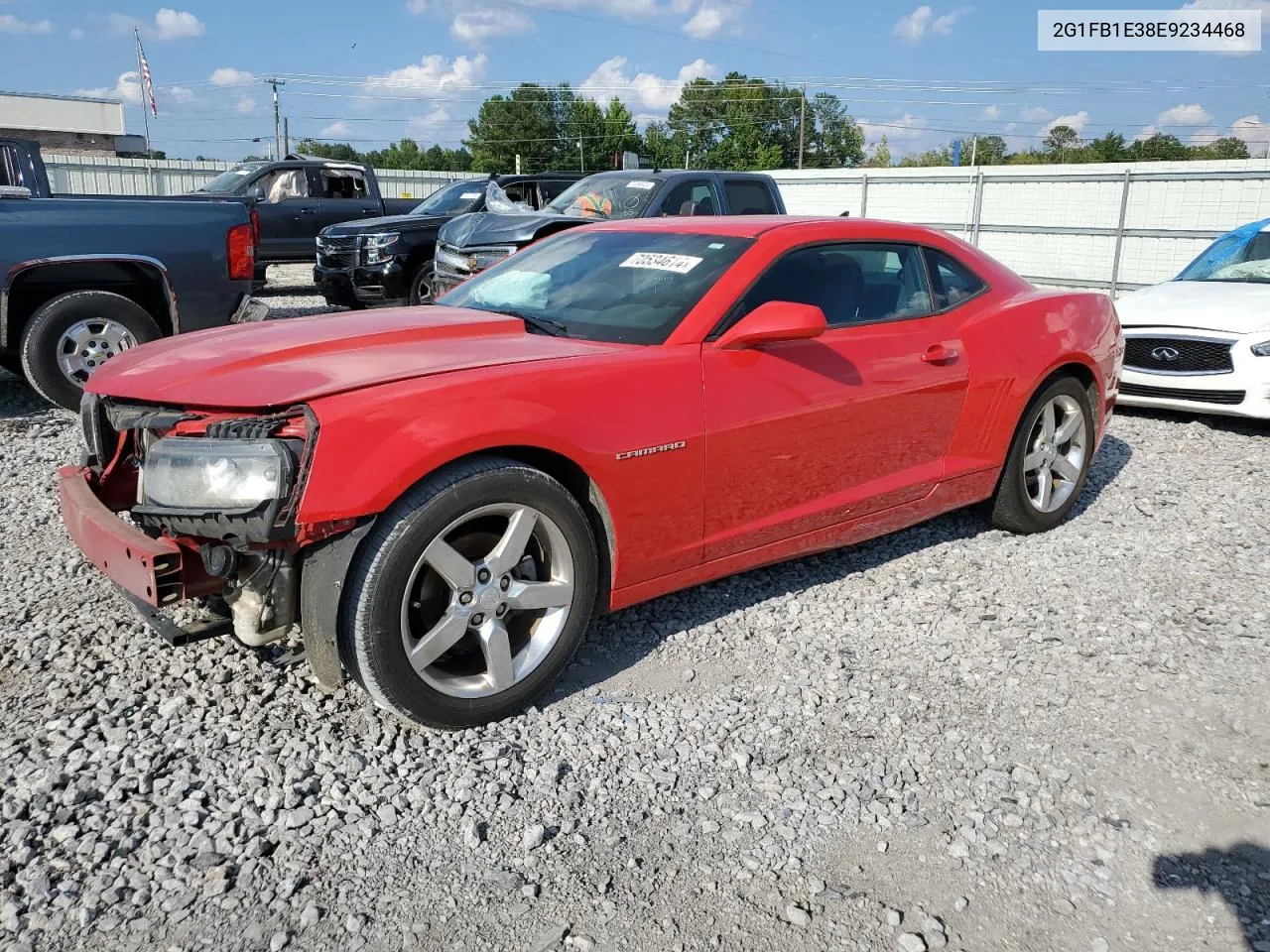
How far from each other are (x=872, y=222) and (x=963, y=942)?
297cm

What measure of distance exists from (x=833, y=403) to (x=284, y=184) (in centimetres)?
1306

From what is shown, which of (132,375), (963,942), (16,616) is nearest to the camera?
(963,942)

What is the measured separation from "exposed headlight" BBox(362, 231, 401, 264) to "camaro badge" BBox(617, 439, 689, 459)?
28.9 feet

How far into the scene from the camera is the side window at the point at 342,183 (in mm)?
15078

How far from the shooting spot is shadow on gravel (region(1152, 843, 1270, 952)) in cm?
237

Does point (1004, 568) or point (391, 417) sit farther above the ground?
point (391, 417)

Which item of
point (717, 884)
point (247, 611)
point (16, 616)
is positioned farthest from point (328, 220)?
point (717, 884)

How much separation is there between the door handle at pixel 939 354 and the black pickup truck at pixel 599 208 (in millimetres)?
5554

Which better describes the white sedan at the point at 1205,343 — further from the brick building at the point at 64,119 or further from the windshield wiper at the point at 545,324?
the brick building at the point at 64,119

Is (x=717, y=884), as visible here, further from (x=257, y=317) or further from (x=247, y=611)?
(x=257, y=317)

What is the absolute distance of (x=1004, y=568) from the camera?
4.63m

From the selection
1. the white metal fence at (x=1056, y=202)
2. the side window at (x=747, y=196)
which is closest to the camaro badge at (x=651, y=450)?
the side window at (x=747, y=196)

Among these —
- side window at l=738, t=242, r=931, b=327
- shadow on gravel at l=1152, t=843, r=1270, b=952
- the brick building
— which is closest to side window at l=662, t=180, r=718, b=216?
side window at l=738, t=242, r=931, b=327

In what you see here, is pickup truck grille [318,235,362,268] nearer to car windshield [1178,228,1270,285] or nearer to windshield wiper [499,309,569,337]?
windshield wiper [499,309,569,337]
